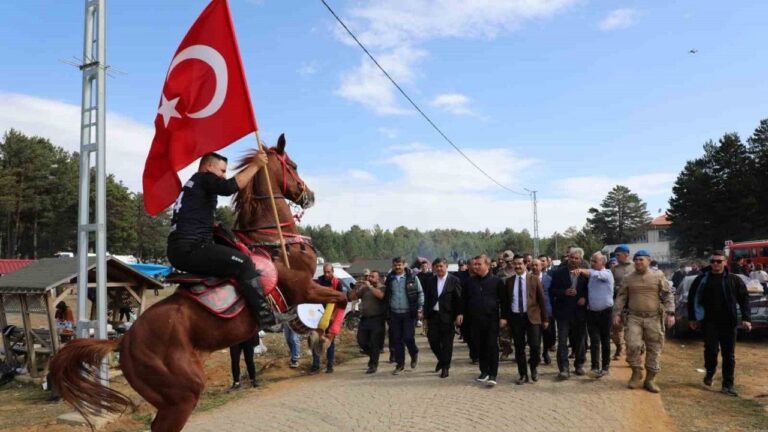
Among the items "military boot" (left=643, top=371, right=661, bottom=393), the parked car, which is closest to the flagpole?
"military boot" (left=643, top=371, right=661, bottom=393)

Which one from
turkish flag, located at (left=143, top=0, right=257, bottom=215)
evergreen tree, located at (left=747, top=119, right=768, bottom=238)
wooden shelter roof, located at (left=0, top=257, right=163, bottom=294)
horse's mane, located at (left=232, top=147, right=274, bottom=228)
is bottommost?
wooden shelter roof, located at (left=0, top=257, right=163, bottom=294)

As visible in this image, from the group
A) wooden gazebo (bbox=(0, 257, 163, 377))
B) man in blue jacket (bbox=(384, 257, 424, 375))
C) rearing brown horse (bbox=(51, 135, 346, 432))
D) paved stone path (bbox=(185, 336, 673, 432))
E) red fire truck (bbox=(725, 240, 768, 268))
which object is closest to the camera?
rearing brown horse (bbox=(51, 135, 346, 432))

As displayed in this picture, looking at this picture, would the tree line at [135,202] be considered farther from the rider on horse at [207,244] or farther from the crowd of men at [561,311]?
the rider on horse at [207,244]

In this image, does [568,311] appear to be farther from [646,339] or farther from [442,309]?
[442,309]

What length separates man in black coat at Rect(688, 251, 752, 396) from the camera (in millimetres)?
8031

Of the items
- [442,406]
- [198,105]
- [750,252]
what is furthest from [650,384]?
[750,252]

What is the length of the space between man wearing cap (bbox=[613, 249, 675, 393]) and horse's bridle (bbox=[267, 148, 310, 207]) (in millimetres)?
5546

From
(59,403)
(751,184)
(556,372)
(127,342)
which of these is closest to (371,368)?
(556,372)

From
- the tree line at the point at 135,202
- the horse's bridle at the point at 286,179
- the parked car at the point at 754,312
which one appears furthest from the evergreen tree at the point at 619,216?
the horse's bridle at the point at 286,179

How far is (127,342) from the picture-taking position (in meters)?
4.09

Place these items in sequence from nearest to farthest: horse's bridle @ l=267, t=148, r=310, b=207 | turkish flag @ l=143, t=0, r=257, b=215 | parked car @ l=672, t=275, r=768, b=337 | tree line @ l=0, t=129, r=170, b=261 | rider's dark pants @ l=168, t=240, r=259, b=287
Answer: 1. rider's dark pants @ l=168, t=240, r=259, b=287
2. turkish flag @ l=143, t=0, r=257, b=215
3. horse's bridle @ l=267, t=148, r=310, b=207
4. parked car @ l=672, t=275, r=768, b=337
5. tree line @ l=0, t=129, r=170, b=261

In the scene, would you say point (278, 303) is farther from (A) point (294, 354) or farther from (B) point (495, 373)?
(A) point (294, 354)

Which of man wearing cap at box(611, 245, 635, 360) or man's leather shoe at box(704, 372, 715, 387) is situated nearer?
man's leather shoe at box(704, 372, 715, 387)

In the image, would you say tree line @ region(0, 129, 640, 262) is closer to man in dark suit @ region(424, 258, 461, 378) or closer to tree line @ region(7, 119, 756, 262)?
tree line @ region(7, 119, 756, 262)
